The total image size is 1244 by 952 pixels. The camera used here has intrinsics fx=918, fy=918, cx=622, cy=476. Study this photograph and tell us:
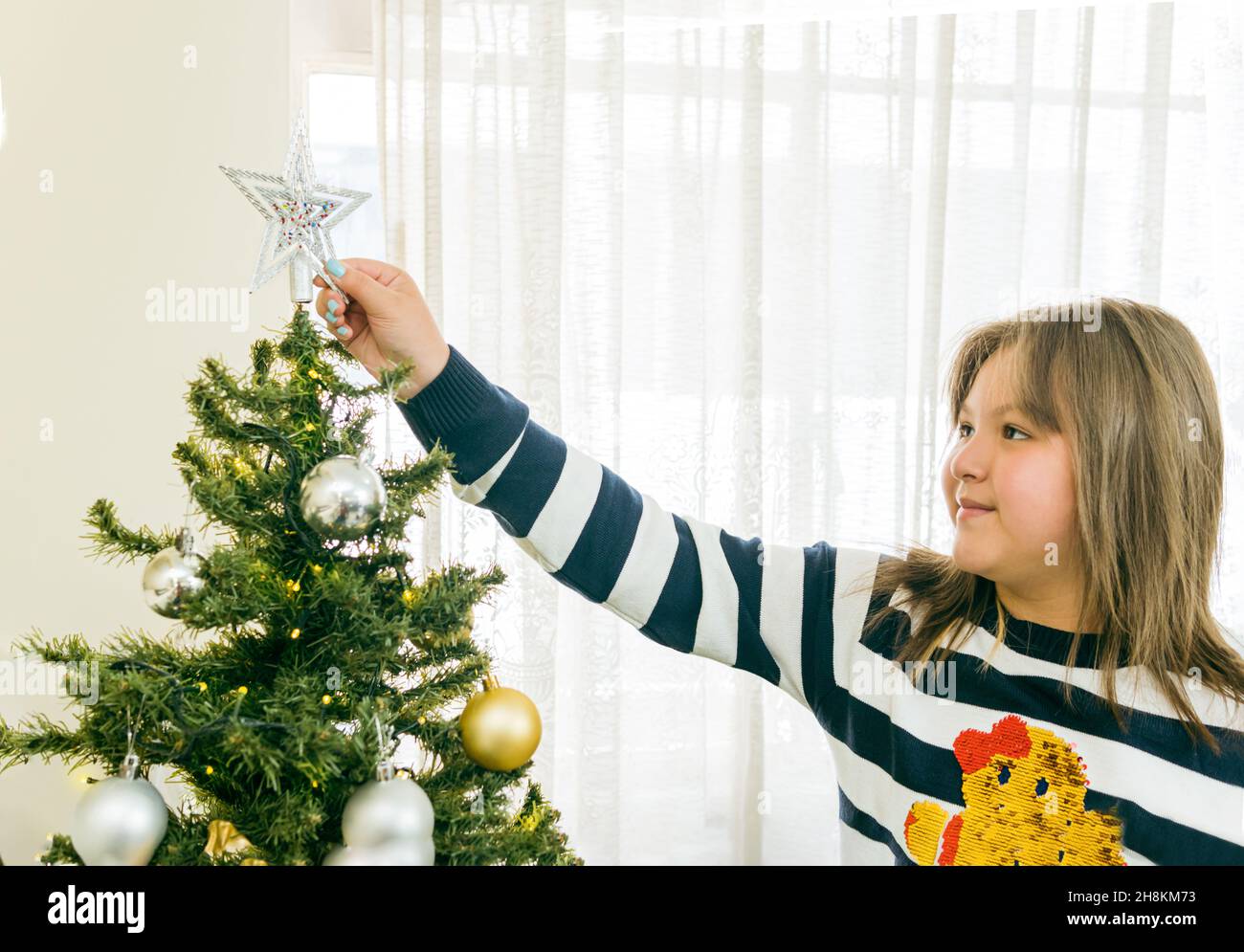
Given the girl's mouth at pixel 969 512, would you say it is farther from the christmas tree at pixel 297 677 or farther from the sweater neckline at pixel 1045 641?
the christmas tree at pixel 297 677

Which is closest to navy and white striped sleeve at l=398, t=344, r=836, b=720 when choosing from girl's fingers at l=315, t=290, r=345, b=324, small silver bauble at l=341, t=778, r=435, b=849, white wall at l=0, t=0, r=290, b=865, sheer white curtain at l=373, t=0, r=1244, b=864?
girl's fingers at l=315, t=290, r=345, b=324

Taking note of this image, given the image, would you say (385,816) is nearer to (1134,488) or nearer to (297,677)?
(297,677)

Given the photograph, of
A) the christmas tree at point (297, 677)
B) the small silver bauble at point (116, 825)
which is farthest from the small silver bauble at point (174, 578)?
the small silver bauble at point (116, 825)

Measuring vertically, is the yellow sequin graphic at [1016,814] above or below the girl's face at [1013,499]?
below

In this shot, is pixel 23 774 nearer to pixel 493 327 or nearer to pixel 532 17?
pixel 493 327

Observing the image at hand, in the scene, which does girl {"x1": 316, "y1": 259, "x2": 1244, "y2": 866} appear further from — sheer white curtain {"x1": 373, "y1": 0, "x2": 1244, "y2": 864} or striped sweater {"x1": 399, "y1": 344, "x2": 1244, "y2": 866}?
sheer white curtain {"x1": 373, "y1": 0, "x2": 1244, "y2": 864}

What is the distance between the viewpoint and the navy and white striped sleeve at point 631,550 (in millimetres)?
843

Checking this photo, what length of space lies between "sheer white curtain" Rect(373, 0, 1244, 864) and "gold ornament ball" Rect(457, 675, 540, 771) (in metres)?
0.95

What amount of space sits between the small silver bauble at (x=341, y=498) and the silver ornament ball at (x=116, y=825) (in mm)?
182

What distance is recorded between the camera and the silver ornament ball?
1.68 feet

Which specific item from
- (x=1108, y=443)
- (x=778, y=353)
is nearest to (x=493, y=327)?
(x=778, y=353)

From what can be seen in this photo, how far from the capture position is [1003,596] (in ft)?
2.98

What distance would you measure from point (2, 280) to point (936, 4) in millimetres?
1615

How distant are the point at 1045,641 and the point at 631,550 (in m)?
0.40
